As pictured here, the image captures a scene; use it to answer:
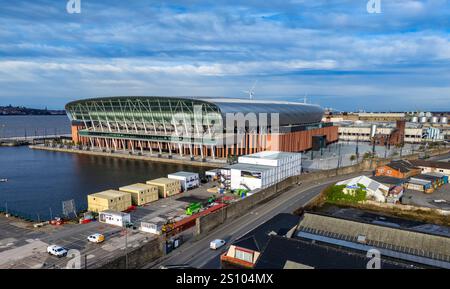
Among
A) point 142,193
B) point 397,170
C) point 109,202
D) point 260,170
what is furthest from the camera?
point 397,170

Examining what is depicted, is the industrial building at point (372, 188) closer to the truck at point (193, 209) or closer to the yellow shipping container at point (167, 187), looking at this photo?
the truck at point (193, 209)

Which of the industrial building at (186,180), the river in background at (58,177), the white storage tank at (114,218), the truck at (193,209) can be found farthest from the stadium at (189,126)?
the white storage tank at (114,218)

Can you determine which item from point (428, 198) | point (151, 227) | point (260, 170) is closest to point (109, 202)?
point (151, 227)

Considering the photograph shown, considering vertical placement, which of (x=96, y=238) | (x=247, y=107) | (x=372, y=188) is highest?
(x=247, y=107)

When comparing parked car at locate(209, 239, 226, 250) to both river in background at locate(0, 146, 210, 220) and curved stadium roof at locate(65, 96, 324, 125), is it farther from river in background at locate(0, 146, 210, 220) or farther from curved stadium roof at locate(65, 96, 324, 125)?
curved stadium roof at locate(65, 96, 324, 125)

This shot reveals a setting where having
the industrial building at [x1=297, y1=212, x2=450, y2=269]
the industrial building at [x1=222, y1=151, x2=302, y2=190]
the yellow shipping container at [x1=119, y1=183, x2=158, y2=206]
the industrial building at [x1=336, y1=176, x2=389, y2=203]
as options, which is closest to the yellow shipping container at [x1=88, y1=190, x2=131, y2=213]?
the yellow shipping container at [x1=119, y1=183, x2=158, y2=206]

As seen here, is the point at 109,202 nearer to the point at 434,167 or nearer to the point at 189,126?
the point at 189,126
